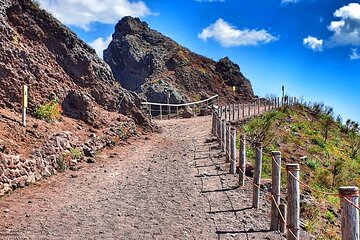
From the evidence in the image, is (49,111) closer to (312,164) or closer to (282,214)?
(282,214)

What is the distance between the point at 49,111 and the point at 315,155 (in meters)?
13.3

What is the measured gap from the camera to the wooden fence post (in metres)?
6.51

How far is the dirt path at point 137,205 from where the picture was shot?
7.36m

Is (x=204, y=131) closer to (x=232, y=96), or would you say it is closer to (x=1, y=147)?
(x=1, y=147)

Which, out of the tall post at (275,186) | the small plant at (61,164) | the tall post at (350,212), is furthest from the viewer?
the small plant at (61,164)

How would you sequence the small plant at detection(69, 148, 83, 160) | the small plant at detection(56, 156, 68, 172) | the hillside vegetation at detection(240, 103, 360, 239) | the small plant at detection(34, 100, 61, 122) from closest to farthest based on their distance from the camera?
the hillside vegetation at detection(240, 103, 360, 239), the small plant at detection(56, 156, 68, 172), the small plant at detection(69, 148, 83, 160), the small plant at detection(34, 100, 61, 122)

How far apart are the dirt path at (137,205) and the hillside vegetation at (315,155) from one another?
4.95 feet

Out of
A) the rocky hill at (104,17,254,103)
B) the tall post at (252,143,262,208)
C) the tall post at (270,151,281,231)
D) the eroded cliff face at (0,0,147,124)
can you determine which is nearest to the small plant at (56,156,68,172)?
the eroded cliff face at (0,0,147,124)

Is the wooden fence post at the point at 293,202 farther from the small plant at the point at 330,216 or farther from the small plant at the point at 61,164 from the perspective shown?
the small plant at the point at 61,164

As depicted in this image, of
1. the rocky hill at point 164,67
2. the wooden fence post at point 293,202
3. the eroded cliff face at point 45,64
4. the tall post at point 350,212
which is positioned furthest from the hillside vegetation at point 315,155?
the rocky hill at point 164,67

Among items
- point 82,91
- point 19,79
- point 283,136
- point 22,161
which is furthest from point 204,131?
point 22,161

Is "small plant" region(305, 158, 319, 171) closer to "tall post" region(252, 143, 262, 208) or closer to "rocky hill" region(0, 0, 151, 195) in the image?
"rocky hill" region(0, 0, 151, 195)

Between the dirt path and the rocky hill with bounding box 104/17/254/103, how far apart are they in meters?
26.4

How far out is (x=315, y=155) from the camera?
843 inches
